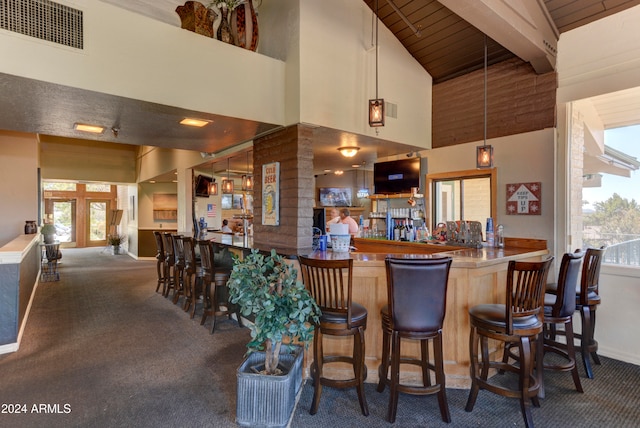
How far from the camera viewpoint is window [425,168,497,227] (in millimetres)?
5004

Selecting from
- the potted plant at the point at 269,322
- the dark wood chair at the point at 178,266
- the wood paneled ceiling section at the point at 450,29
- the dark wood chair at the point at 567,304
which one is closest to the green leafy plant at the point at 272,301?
the potted plant at the point at 269,322

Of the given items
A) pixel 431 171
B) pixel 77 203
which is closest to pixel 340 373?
pixel 431 171

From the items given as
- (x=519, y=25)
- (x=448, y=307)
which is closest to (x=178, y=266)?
(x=448, y=307)

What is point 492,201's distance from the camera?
4832 mm

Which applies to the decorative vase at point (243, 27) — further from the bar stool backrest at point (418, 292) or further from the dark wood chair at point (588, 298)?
the dark wood chair at point (588, 298)

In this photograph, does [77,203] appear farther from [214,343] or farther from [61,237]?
[214,343]

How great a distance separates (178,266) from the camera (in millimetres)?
5520

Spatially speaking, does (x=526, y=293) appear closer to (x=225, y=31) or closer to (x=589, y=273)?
(x=589, y=273)

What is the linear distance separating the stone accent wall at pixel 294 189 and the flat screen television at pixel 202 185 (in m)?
3.66

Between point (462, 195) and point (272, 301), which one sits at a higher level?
point (462, 195)

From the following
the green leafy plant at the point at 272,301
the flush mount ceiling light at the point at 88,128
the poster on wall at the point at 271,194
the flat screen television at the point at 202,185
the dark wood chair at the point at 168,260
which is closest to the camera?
the green leafy plant at the point at 272,301

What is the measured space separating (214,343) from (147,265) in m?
6.92

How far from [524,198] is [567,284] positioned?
→ 192 cm

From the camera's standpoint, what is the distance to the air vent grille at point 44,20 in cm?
269
